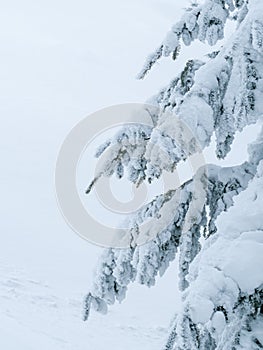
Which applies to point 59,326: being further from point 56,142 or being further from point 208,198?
point 56,142

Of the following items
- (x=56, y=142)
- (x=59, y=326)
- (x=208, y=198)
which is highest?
(x=56, y=142)

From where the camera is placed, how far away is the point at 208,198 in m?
3.63

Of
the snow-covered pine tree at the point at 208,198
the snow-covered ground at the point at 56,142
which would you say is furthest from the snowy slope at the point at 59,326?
the snow-covered pine tree at the point at 208,198

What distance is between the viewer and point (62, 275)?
36.9 feet

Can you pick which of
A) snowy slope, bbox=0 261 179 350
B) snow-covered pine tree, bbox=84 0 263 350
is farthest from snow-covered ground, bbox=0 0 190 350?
snow-covered pine tree, bbox=84 0 263 350

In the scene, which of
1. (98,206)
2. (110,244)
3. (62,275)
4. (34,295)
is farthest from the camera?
(98,206)

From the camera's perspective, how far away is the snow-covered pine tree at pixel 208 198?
224 centimetres

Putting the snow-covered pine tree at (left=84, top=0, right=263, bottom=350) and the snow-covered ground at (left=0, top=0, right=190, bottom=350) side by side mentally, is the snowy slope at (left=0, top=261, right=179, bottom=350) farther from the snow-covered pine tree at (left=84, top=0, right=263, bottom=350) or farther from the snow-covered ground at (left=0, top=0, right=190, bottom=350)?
the snow-covered pine tree at (left=84, top=0, right=263, bottom=350)

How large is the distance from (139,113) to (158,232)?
0.75 meters

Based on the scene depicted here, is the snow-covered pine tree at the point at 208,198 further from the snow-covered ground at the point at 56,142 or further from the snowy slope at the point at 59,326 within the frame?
the snow-covered ground at the point at 56,142

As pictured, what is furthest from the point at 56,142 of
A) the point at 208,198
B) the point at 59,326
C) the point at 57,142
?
the point at 208,198

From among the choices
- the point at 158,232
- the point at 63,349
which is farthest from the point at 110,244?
the point at 63,349

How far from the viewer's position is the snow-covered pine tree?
2.24 m

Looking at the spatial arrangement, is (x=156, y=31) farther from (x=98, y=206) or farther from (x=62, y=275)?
(x=62, y=275)
